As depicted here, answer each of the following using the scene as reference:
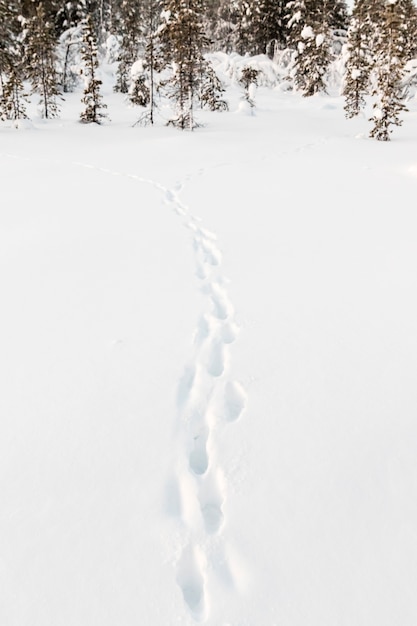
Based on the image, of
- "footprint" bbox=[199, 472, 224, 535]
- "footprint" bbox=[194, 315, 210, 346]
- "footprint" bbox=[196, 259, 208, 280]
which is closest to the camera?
"footprint" bbox=[199, 472, 224, 535]

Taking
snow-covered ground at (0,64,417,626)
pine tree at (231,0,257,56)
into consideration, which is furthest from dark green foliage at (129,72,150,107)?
snow-covered ground at (0,64,417,626)

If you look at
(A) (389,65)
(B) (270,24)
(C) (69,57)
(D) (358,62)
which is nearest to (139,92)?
(C) (69,57)

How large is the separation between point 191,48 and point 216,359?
20.0 metres

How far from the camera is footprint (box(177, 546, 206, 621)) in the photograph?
1848 millimetres

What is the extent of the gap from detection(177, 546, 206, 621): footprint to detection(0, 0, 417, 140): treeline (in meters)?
17.8

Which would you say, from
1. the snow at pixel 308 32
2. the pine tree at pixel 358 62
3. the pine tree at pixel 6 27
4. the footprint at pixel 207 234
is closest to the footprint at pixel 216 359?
the footprint at pixel 207 234

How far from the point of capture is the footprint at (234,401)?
9.77 feet

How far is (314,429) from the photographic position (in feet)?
9.25

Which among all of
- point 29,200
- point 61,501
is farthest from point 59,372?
point 29,200

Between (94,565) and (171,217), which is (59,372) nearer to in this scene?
(94,565)

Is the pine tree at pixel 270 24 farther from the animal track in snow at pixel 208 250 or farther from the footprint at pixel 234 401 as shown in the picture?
the footprint at pixel 234 401

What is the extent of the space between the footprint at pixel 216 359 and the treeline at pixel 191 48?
52.4ft

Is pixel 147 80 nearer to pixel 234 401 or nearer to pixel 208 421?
pixel 234 401

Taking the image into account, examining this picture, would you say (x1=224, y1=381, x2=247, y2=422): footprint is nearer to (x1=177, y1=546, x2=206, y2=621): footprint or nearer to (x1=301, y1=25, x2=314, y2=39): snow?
(x1=177, y1=546, x2=206, y2=621): footprint
